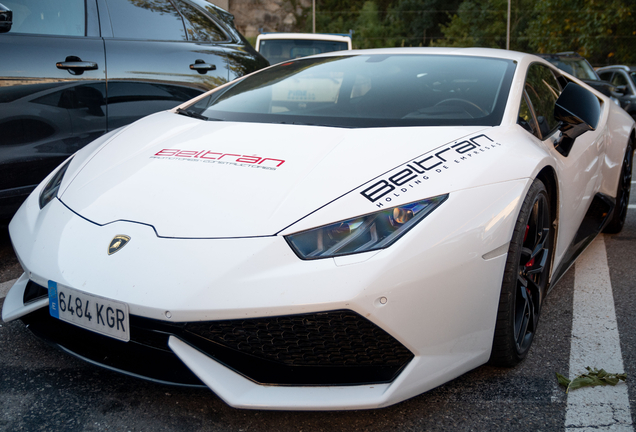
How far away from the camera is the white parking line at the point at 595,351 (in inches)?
67.8

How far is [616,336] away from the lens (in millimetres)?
2285

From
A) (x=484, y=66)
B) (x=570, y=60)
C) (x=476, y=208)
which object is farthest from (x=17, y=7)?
(x=570, y=60)

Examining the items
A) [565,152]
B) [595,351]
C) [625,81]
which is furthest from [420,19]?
[595,351]

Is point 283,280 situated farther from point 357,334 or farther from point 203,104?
point 203,104

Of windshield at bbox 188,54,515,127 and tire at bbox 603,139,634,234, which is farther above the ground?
windshield at bbox 188,54,515,127

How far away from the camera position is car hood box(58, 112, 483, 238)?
171 cm

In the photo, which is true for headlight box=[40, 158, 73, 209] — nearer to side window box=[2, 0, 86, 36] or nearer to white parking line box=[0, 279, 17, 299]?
white parking line box=[0, 279, 17, 299]

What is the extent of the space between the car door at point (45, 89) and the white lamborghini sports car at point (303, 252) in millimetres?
835

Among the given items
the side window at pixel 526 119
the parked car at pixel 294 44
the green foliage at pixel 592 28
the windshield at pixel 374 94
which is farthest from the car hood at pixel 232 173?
the green foliage at pixel 592 28

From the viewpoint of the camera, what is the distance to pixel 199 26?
426cm

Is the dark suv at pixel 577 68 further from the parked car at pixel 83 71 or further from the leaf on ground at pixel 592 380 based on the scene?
the leaf on ground at pixel 592 380

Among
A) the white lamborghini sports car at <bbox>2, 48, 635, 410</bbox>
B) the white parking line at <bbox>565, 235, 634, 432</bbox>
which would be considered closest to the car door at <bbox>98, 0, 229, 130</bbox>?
the white lamborghini sports car at <bbox>2, 48, 635, 410</bbox>

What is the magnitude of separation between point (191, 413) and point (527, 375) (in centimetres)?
109

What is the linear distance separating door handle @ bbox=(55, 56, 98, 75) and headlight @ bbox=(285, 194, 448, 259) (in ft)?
7.20
